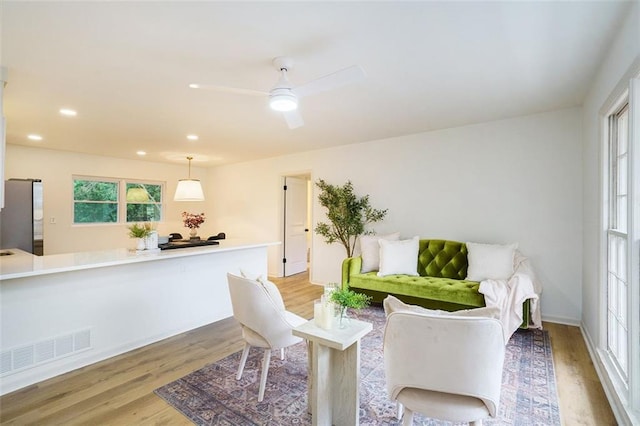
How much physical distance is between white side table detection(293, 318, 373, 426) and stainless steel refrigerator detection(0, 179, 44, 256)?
14.8 feet

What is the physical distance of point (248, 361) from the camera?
270 centimetres

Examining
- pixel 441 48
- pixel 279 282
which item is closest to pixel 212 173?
pixel 279 282

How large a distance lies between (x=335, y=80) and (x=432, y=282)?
2701mm

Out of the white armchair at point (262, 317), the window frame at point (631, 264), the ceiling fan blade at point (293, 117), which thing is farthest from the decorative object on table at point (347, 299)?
the window frame at point (631, 264)

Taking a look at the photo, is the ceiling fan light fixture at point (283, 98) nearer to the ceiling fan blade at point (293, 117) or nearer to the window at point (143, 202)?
the ceiling fan blade at point (293, 117)

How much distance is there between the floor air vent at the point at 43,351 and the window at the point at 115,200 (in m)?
4.18

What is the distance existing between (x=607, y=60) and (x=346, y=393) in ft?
9.97

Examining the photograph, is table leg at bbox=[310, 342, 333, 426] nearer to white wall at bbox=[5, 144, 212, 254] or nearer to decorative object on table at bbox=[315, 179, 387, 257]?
decorative object on table at bbox=[315, 179, 387, 257]

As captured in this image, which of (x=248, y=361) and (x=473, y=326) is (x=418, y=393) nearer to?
(x=473, y=326)

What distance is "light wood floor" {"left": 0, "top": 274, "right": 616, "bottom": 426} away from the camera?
1.96 metres

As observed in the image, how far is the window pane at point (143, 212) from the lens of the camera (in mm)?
6590

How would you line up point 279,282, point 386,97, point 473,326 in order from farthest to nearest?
point 279,282 < point 386,97 < point 473,326

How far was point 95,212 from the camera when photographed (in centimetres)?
608

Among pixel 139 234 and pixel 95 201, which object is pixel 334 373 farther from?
pixel 95 201
